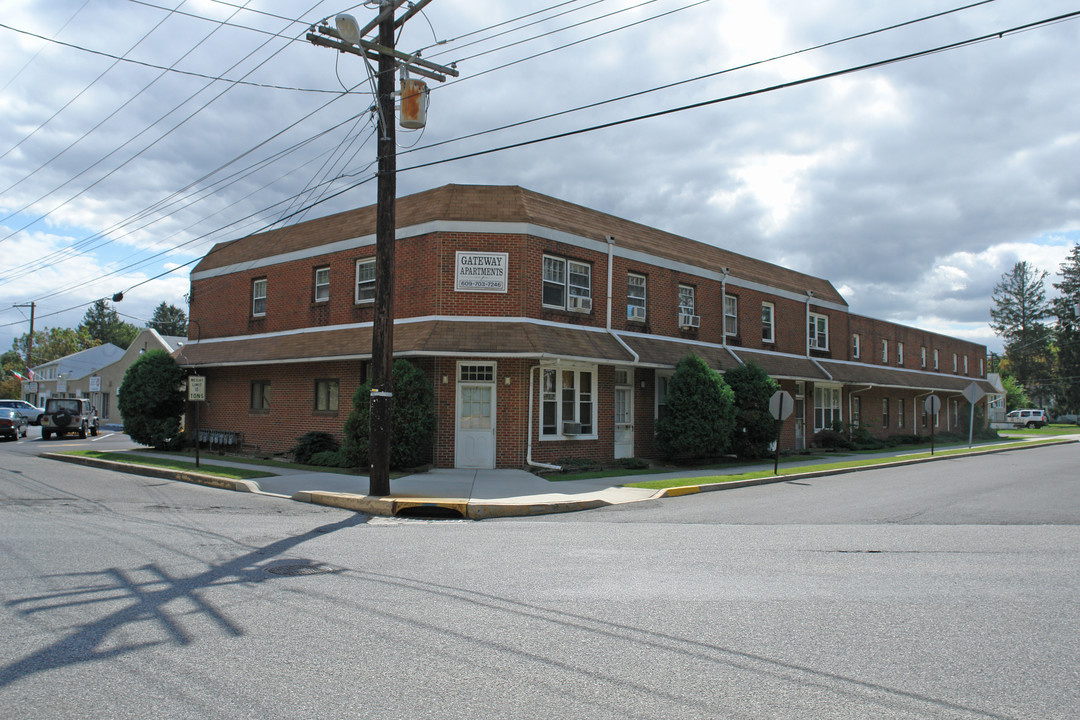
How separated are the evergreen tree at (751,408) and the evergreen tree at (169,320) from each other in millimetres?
103929

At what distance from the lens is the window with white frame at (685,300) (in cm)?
2327

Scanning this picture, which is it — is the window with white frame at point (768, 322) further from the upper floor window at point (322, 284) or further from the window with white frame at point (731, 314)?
the upper floor window at point (322, 284)

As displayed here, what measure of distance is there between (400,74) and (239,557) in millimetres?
9553

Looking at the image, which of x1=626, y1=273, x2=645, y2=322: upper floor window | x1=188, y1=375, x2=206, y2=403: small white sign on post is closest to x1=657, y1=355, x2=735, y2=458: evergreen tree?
x1=626, y1=273, x2=645, y2=322: upper floor window

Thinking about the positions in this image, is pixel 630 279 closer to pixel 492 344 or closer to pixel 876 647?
pixel 492 344

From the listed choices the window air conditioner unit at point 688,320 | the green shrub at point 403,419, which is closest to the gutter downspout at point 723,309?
the window air conditioner unit at point 688,320

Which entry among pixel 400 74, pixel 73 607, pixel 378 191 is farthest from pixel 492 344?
pixel 73 607

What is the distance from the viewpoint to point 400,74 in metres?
13.7

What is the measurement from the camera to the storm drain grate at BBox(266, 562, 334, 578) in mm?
7184

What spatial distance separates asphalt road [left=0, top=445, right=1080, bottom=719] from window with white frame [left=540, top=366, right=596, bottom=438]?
774 cm

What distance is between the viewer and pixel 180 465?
18.6 metres

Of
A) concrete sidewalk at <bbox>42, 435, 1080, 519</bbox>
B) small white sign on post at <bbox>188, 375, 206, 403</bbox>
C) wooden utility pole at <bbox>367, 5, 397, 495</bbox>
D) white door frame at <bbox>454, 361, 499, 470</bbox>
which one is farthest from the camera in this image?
white door frame at <bbox>454, 361, 499, 470</bbox>

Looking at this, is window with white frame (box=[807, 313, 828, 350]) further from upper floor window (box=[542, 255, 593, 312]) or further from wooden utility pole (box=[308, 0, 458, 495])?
wooden utility pole (box=[308, 0, 458, 495])

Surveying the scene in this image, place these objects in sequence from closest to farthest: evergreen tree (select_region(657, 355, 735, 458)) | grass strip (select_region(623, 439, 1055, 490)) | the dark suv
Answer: grass strip (select_region(623, 439, 1055, 490)) < evergreen tree (select_region(657, 355, 735, 458)) < the dark suv
